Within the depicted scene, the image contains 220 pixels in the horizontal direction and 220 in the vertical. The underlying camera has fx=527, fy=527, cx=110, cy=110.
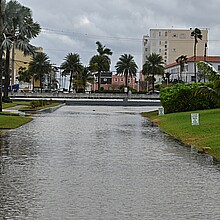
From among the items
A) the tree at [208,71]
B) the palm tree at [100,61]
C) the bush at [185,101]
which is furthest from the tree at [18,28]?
the palm tree at [100,61]

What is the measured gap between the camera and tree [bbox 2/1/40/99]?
50094 mm

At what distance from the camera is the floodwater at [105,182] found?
7.62 metres

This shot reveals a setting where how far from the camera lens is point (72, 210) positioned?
7.64 meters

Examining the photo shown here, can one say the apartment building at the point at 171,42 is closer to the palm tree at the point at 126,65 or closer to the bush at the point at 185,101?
the palm tree at the point at 126,65

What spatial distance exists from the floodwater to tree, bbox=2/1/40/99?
3433cm

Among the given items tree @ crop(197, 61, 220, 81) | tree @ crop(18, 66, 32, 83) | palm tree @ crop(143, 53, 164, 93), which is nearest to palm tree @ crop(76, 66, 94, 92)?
tree @ crop(18, 66, 32, 83)

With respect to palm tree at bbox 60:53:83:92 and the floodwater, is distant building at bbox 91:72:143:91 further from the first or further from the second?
the floodwater

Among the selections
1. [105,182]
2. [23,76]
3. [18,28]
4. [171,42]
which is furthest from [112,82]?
Answer: [105,182]

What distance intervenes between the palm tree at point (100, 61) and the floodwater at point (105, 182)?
98845 millimetres

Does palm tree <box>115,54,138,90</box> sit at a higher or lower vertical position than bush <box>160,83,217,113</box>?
higher

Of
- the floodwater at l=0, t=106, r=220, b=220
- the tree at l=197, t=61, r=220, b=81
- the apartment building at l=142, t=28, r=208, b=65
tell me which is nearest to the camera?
the floodwater at l=0, t=106, r=220, b=220

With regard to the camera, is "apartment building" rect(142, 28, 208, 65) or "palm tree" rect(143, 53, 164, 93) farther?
"apartment building" rect(142, 28, 208, 65)

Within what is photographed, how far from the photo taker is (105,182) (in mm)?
10086

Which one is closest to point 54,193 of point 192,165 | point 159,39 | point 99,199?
point 99,199
